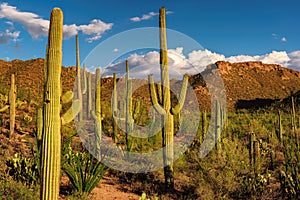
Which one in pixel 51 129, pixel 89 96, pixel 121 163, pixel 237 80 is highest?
pixel 237 80

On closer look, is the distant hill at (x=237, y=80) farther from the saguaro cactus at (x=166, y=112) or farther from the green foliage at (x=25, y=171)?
the saguaro cactus at (x=166, y=112)

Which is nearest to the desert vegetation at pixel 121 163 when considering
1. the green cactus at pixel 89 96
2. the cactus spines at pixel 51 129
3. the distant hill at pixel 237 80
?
the cactus spines at pixel 51 129

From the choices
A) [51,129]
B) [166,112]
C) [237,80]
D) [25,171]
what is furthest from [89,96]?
[237,80]

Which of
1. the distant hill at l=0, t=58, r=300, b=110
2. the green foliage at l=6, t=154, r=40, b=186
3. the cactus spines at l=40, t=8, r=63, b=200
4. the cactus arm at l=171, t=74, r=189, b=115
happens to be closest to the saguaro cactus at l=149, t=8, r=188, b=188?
the cactus arm at l=171, t=74, r=189, b=115

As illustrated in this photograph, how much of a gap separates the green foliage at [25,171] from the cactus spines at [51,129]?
263 cm

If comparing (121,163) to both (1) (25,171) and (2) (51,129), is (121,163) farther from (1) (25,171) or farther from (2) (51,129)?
(2) (51,129)

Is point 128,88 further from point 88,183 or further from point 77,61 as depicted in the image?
point 88,183

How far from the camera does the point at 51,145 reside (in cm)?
438

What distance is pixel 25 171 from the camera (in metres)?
7.30

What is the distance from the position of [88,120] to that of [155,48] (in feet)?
29.5

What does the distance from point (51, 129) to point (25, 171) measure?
134 inches

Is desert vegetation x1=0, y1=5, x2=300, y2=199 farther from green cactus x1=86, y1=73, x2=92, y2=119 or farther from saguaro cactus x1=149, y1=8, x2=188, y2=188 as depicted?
green cactus x1=86, y1=73, x2=92, y2=119

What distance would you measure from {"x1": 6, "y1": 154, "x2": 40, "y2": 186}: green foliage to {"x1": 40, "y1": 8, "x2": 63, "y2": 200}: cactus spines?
A: 2.63m

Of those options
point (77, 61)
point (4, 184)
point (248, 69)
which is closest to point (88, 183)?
point (4, 184)
